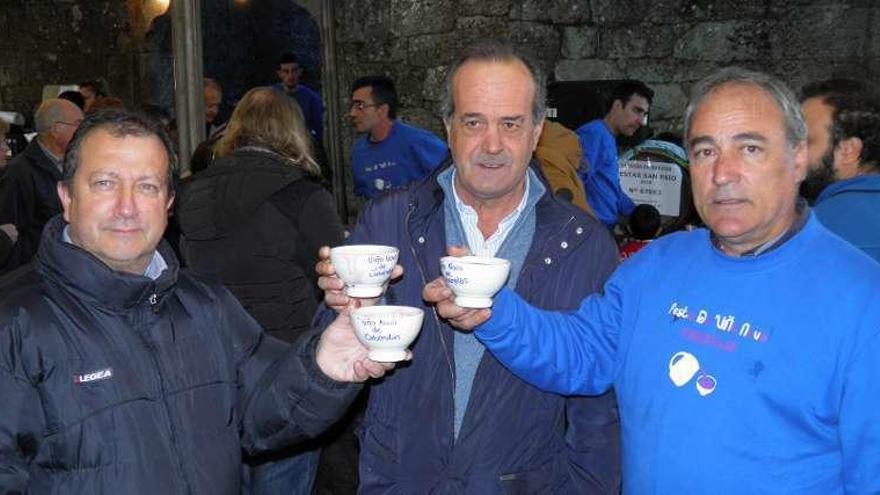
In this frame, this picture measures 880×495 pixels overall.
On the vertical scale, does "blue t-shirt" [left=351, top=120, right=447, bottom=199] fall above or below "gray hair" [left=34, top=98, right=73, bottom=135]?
below

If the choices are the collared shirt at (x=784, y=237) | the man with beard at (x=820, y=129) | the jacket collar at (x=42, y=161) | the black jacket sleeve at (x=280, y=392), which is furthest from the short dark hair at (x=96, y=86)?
the collared shirt at (x=784, y=237)

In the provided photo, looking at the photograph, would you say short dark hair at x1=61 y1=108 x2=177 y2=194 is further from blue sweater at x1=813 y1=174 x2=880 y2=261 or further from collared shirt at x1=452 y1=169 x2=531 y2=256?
blue sweater at x1=813 y1=174 x2=880 y2=261

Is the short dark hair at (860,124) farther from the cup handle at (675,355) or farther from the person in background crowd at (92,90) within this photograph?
the person in background crowd at (92,90)

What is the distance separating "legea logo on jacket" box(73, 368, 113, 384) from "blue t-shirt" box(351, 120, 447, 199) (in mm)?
4397

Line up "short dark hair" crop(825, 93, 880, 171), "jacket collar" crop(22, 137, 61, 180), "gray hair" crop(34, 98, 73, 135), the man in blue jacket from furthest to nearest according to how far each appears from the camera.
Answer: "gray hair" crop(34, 98, 73, 135) → "jacket collar" crop(22, 137, 61, 180) → "short dark hair" crop(825, 93, 880, 171) → the man in blue jacket

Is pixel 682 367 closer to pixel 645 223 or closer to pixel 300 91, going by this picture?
pixel 645 223

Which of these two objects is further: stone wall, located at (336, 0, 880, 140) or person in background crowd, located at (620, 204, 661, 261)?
stone wall, located at (336, 0, 880, 140)

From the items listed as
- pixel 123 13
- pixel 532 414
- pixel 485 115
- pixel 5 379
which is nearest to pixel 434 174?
pixel 485 115

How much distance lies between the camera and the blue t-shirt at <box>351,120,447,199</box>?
20.7 feet

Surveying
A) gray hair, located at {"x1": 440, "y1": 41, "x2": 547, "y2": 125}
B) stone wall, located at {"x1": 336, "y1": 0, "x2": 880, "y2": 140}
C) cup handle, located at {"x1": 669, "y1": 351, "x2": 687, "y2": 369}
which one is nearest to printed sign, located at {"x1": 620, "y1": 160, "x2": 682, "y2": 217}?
stone wall, located at {"x1": 336, "y1": 0, "x2": 880, "y2": 140}

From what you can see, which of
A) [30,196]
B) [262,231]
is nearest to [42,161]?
[30,196]

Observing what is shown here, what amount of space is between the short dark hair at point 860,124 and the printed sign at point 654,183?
2809mm

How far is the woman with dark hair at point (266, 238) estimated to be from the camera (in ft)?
11.5

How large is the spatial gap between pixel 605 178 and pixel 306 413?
4.20m
